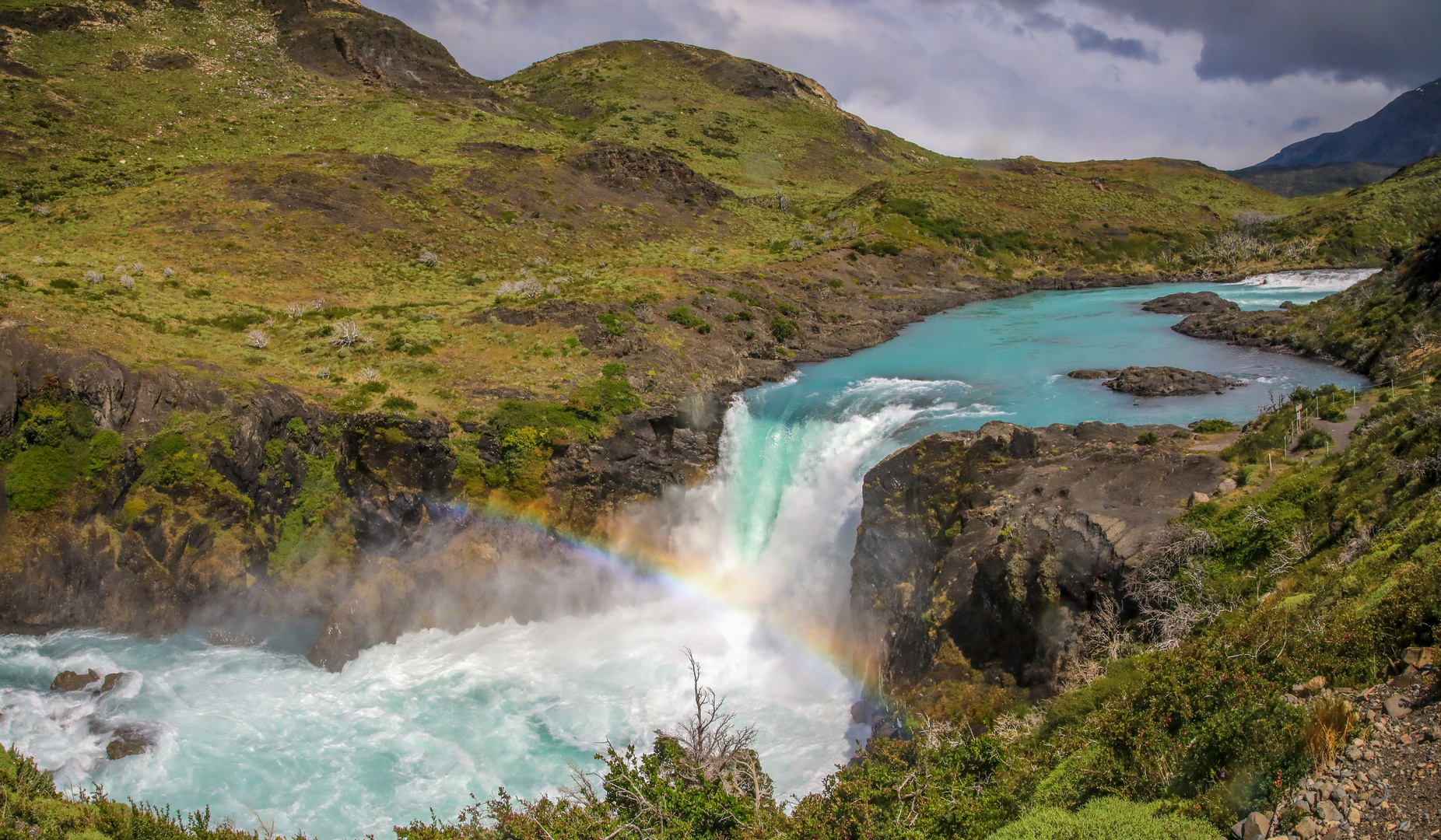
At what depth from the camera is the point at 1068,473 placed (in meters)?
22.4

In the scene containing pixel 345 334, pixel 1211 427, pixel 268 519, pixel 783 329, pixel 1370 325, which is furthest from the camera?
pixel 783 329

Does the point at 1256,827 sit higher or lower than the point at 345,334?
lower

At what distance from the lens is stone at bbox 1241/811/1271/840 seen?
25.0 ft

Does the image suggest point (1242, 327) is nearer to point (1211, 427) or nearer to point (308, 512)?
point (1211, 427)

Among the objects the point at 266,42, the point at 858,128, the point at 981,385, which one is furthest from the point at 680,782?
the point at 858,128

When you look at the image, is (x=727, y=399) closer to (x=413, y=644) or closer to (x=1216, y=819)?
(x=413, y=644)

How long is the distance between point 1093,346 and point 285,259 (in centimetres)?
4988

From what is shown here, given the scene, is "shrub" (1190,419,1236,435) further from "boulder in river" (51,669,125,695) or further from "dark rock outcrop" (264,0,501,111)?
"dark rock outcrop" (264,0,501,111)

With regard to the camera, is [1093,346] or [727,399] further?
[1093,346]

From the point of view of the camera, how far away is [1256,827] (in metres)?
7.73

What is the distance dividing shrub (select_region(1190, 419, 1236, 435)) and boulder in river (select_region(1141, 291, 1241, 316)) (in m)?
31.7

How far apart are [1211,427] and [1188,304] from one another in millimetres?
36385

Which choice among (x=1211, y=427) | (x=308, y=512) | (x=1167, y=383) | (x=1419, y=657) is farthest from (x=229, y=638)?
(x=1167, y=383)

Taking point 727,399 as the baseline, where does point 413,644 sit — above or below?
below
